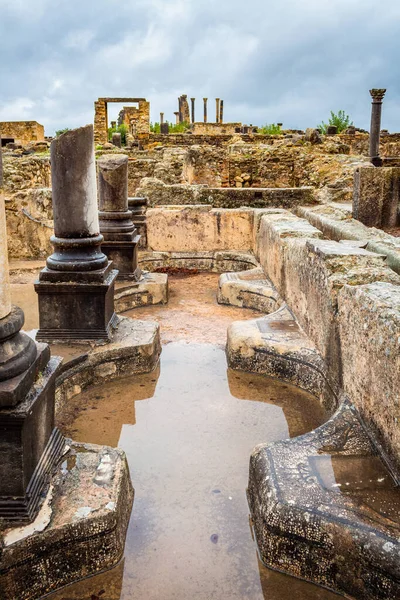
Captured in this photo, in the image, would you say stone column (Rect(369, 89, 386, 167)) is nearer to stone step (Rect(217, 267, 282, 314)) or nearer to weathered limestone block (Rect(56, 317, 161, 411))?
stone step (Rect(217, 267, 282, 314))

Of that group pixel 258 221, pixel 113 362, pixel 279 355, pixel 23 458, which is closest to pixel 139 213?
pixel 258 221

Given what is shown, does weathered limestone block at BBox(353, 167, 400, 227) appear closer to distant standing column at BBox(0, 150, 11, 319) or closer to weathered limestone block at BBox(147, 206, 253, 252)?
weathered limestone block at BBox(147, 206, 253, 252)

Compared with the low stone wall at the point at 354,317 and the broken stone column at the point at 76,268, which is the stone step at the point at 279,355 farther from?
the broken stone column at the point at 76,268

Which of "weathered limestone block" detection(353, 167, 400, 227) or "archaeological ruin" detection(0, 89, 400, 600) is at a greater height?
"weathered limestone block" detection(353, 167, 400, 227)

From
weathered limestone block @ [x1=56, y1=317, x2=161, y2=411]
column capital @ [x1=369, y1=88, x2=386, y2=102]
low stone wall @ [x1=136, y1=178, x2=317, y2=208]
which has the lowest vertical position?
weathered limestone block @ [x1=56, y1=317, x2=161, y2=411]

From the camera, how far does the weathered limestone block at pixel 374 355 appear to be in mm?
2379

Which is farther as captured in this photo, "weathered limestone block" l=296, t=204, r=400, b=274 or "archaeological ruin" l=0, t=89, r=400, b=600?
"weathered limestone block" l=296, t=204, r=400, b=274

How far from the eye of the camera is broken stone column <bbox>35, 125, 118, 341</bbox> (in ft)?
13.5

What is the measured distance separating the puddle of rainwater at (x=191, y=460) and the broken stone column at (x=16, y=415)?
0.42 metres

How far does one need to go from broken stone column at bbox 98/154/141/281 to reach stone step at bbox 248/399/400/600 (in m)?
4.27

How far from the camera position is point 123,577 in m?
2.20

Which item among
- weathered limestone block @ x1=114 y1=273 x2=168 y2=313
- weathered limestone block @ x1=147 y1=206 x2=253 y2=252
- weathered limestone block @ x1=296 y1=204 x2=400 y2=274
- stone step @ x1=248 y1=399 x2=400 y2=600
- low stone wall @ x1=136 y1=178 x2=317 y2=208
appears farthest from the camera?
low stone wall @ x1=136 y1=178 x2=317 y2=208

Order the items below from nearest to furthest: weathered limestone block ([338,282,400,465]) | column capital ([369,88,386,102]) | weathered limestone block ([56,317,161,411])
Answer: weathered limestone block ([338,282,400,465])
weathered limestone block ([56,317,161,411])
column capital ([369,88,386,102])

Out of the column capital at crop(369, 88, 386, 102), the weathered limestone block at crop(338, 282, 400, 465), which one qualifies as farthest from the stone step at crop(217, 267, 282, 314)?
the column capital at crop(369, 88, 386, 102)
